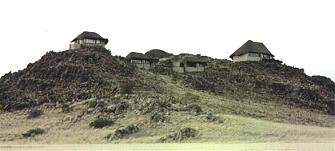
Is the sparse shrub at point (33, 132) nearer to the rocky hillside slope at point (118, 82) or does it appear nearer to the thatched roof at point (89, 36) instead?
the rocky hillside slope at point (118, 82)

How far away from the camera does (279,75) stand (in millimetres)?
107625

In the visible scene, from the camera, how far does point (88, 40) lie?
103000mm

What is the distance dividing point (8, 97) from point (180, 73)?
2842 centimetres

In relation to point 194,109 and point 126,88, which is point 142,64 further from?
point 194,109

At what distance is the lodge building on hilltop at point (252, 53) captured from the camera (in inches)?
4532

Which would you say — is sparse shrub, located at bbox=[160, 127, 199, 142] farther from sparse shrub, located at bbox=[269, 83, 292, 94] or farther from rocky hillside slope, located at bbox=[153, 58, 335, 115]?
sparse shrub, located at bbox=[269, 83, 292, 94]

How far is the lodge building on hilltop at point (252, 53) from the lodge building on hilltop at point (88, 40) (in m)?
→ 27.0

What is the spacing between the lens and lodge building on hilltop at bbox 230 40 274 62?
115 meters

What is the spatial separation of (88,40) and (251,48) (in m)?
31.2

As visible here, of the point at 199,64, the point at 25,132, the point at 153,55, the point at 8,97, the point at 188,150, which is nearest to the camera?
the point at 188,150

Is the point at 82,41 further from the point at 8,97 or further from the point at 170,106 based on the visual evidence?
the point at 170,106

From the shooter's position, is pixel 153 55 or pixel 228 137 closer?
pixel 228 137

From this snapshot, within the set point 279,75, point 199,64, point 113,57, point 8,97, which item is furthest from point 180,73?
point 8,97

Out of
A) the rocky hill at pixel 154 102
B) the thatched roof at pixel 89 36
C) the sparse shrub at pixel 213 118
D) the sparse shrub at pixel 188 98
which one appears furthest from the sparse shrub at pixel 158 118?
the thatched roof at pixel 89 36
